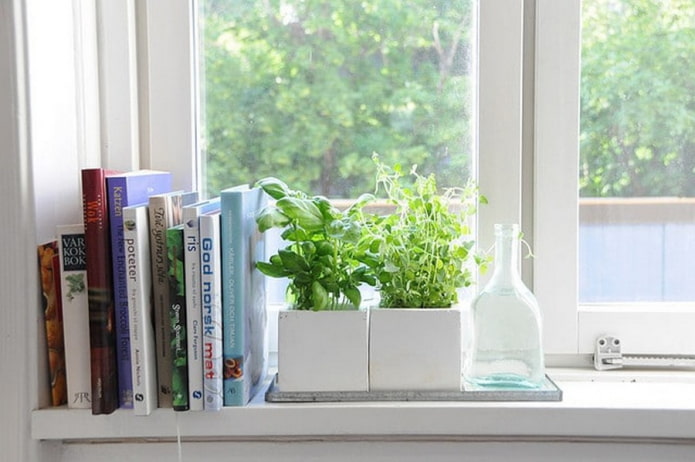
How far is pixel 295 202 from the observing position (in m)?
1.16

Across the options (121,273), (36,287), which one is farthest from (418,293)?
(36,287)

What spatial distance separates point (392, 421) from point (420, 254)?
0.23 metres

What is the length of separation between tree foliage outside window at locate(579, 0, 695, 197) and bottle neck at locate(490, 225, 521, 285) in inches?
8.4

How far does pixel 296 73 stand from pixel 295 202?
0.30 metres

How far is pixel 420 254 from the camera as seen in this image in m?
1.18

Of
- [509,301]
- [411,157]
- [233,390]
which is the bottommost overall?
[233,390]

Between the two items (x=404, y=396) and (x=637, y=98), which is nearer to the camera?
(x=404, y=396)

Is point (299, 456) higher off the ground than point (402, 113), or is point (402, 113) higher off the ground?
point (402, 113)

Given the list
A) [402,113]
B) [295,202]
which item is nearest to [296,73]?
[402,113]

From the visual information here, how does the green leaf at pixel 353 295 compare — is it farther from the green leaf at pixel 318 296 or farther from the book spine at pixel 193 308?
the book spine at pixel 193 308

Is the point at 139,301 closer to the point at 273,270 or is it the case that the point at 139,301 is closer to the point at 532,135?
the point at 273,270

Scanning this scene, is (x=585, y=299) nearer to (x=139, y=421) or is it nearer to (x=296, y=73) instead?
(x=296, y=73)

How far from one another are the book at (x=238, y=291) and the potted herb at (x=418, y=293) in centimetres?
17

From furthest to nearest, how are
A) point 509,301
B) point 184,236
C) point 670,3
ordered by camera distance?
point 670,3
point 509,301
point 184,236
